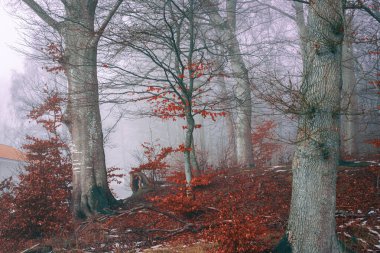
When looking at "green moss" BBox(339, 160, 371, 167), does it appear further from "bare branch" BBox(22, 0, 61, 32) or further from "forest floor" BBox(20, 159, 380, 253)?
"bare branch" BBox(22, 0, 61, 32)

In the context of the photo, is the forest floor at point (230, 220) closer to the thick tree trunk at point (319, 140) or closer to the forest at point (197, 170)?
the forest at point (197, 170)

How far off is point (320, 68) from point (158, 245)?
14.1 feet

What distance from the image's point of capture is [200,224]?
7.10 meters

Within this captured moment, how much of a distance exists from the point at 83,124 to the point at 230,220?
5205mm

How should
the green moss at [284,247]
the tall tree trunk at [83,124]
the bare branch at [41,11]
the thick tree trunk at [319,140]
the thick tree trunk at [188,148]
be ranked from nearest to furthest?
the thick tree trunk at [319,140] < the green moss at [284,247] < the thick tree trunk at [188,148] < the tall tree trunk at [83,124] < the bare branch at [41,11]

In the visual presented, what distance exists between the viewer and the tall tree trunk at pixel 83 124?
9.24 metres

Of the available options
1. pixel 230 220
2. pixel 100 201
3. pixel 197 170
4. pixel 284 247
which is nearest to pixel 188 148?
pixel 197 170

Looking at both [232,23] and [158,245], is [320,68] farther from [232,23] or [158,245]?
[232,23]

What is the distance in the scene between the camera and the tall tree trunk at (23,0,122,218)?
9242 millimetres

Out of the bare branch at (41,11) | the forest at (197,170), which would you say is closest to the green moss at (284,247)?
the forest at (197,170)

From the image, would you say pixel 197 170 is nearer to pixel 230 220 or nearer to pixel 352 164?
pixel 230 220

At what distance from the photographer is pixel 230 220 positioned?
6.69m

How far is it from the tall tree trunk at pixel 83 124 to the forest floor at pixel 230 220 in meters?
0.96

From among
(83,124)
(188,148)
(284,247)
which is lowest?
(284,247)
